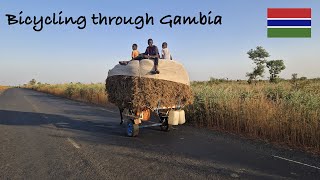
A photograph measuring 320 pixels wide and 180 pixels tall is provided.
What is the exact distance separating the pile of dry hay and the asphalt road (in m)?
1.01

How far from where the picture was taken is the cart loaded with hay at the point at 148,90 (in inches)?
406

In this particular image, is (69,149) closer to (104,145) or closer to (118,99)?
(104,145)

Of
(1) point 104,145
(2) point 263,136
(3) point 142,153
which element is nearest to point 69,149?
(1) point 104,145

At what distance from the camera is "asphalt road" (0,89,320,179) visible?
6.41m

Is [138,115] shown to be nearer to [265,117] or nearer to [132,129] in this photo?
[132,129]

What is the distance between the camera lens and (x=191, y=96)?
1150 centimetres

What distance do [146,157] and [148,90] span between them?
2.87 m

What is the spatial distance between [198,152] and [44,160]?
3.38 metres

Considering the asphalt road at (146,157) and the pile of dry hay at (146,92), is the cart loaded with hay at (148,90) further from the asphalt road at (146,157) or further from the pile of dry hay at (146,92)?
the asphalt road at (146,157)

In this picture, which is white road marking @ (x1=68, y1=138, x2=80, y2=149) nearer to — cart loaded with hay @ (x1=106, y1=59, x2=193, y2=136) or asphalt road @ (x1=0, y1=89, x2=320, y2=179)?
asphalt road @ (x1=0, y1=89, x2=320, y2=179)

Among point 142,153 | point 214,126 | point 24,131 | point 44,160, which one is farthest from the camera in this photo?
point 214,126

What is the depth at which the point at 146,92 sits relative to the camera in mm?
10242

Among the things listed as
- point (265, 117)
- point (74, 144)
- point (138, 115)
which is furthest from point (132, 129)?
point (265, 117)

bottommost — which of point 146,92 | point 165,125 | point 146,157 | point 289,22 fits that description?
point 146,157
